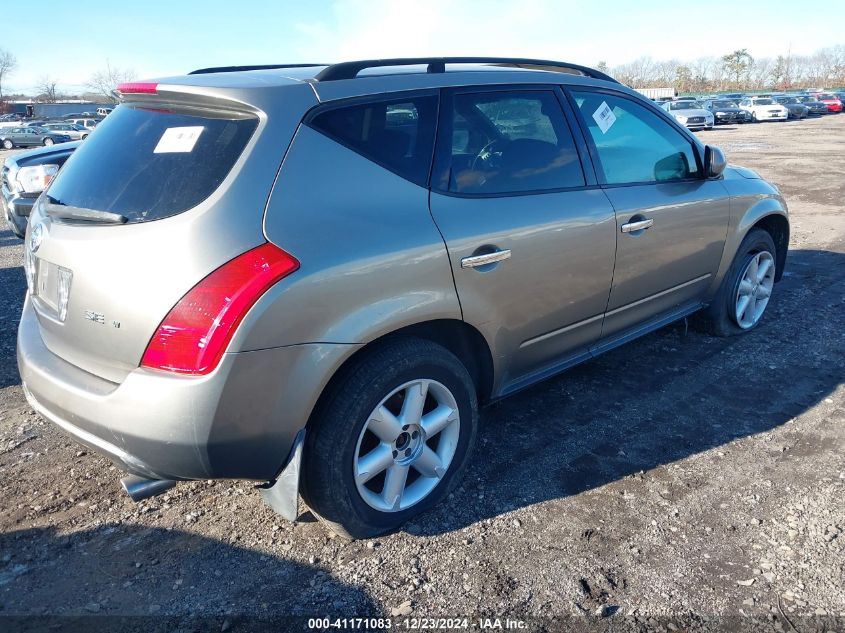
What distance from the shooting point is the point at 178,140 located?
2.45 m

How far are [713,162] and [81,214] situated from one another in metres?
3.50

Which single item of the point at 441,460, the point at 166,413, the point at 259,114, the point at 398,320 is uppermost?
the point at 259,114

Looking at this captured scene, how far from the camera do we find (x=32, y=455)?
3398 mm

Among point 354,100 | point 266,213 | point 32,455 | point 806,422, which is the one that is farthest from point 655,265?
point 32,455

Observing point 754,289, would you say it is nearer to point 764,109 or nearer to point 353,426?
point 353,426

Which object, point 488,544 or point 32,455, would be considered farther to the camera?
point 32,455

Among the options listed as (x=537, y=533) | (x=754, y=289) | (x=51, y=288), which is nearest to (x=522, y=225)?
(x=537, y=533)

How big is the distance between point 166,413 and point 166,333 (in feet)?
0.86

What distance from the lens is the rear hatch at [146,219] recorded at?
85.7 inches

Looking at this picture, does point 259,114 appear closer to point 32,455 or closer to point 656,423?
point 32,455

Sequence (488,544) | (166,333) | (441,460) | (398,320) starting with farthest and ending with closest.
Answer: (441,460), (488,544), (398,320), (166,333)

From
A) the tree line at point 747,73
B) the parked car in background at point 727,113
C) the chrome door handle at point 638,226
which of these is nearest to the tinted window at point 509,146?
the chrome door handle at point 638,226

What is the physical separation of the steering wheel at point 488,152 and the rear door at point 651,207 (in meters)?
0.66

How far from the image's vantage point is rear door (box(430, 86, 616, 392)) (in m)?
2.81
